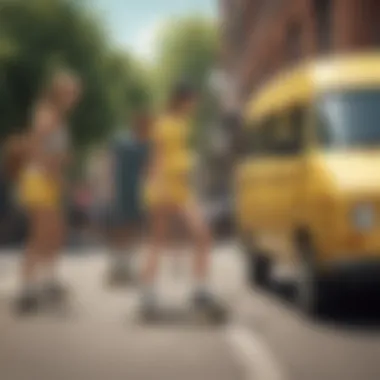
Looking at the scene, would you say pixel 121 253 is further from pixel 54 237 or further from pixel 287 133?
pixel 287 133

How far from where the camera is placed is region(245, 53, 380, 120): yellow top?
346cm

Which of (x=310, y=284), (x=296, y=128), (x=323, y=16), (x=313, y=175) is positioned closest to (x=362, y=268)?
(x=310, y=284)

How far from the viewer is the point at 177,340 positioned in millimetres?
3826

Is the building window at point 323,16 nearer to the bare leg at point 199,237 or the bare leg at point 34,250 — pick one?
the bare leg at point 199,237

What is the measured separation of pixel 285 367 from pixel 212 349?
173 mm

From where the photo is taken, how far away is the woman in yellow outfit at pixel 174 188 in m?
3.38

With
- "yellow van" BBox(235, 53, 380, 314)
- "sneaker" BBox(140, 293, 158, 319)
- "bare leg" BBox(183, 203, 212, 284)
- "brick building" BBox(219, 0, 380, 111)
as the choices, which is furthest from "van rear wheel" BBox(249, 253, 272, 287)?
"brick building" BBox(219, 0, 380, 111)

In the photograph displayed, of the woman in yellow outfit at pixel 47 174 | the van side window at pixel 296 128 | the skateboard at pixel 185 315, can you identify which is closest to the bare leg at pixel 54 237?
the woman in yellow outfit at pixel 47 174

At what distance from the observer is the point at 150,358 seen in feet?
12.2

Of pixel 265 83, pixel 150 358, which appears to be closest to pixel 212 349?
pixel 150 358

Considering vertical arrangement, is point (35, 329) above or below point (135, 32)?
below

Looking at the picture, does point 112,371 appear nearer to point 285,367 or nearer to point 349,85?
point 285,367

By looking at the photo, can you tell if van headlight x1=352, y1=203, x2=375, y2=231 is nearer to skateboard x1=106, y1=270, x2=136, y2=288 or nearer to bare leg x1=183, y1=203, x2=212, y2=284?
bare leg x1=183, y1=203, x2=212, y2=284

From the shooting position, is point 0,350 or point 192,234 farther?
point 0,350
